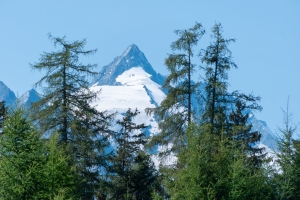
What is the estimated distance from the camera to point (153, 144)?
74.0ft

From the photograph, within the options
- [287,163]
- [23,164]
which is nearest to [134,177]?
[287,163]

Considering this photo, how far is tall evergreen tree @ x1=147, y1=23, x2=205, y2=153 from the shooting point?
22.2 metres

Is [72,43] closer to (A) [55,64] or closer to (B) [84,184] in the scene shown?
(A) [55,64]

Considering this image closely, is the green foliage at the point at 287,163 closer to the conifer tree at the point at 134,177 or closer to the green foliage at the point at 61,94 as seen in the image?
the green foliage at the point at 61,94

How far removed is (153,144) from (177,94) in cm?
278

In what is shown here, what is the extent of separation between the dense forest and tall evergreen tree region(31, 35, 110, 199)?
49 millimetres

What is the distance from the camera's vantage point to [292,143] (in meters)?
16.9

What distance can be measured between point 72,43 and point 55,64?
167 centimetres

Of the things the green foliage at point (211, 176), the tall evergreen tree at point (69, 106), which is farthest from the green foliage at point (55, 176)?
the tall evergreen tree at point (69, 106)

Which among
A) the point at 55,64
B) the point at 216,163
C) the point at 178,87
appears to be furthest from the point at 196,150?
the point at 55,64

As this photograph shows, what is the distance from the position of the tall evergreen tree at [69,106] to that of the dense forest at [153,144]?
0.16ft

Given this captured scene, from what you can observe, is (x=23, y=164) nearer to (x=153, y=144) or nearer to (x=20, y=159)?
(x=20, y=159)

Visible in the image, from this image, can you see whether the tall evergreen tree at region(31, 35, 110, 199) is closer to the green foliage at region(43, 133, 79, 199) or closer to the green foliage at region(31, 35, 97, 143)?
the green foliage at region(31, 35, 97, 143)

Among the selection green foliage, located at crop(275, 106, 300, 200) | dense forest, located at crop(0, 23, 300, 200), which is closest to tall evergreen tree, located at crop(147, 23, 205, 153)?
A: dense forest, located at crop(0, 23, 300, 200)
